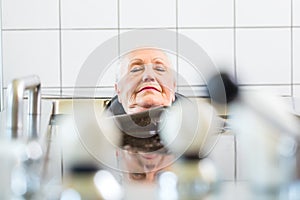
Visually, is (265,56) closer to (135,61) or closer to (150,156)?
(135,61)

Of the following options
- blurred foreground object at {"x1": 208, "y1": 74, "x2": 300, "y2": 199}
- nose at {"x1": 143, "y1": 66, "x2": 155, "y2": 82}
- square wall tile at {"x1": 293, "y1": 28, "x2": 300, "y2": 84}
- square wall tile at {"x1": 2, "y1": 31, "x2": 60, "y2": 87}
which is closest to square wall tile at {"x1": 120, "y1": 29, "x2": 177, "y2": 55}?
square wall tile at {"x1": 2, "y1": 31, "x2": 60, "y2": 87}

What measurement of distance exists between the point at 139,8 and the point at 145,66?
0.62 metres

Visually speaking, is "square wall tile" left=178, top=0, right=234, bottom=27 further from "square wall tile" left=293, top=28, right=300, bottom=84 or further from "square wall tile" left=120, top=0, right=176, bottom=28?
"square wall tile" left=293, top=28, right=300, bottom=84

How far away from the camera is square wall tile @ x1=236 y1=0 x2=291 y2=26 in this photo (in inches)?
54.9

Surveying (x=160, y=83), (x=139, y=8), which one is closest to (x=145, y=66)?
(x=160, y=83)

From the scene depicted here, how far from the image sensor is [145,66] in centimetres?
81

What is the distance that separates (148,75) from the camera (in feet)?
2.62

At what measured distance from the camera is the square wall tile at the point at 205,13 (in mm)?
1394

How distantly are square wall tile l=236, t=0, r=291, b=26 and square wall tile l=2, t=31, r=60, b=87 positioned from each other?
1.66 feet

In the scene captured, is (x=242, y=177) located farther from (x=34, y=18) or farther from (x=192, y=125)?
(x=34, y=18)

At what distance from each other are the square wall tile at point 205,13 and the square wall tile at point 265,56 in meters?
0.08

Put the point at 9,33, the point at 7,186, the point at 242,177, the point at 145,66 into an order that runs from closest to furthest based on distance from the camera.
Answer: the point at 7,186 < the point at 242,177 < the point at 145,66 < the point at 9,33

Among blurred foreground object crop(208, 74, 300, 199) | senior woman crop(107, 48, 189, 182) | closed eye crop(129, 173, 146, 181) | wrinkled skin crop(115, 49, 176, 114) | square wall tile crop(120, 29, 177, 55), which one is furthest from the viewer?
square wall tile crop(120, 29, 177, 55)

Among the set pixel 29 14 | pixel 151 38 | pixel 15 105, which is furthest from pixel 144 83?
pixel 29 14
